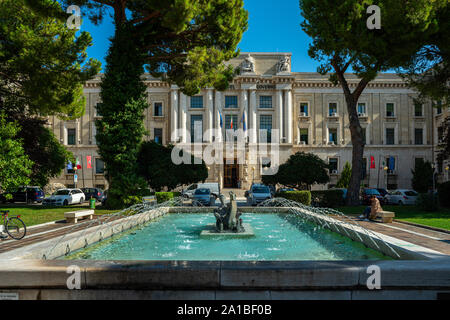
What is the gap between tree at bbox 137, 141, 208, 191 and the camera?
22938 mm

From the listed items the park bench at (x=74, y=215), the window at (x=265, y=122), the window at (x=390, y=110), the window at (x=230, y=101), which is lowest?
the park bench at (x=74, y=215)

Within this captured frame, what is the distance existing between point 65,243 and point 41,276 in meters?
2.53

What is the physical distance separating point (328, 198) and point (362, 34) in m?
9.60

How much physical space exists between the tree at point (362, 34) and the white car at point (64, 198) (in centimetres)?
2025

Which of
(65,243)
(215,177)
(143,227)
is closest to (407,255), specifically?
(65,243)

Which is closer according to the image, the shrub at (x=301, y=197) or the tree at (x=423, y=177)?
the shrub at (x=301, y=197)

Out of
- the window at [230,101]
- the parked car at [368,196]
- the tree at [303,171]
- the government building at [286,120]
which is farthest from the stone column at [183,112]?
the parked car at [368,196]

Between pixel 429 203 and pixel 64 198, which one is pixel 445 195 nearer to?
pixel 429 203

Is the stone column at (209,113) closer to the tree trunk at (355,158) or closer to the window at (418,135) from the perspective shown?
the tree trunk at (355,158)

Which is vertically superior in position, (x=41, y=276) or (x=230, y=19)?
(x=230, y=19)

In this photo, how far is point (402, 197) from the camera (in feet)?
81.0

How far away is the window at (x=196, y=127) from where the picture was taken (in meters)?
40.4

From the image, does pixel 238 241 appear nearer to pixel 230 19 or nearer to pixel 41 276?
pixel 41 276

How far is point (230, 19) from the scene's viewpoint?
17266mm
